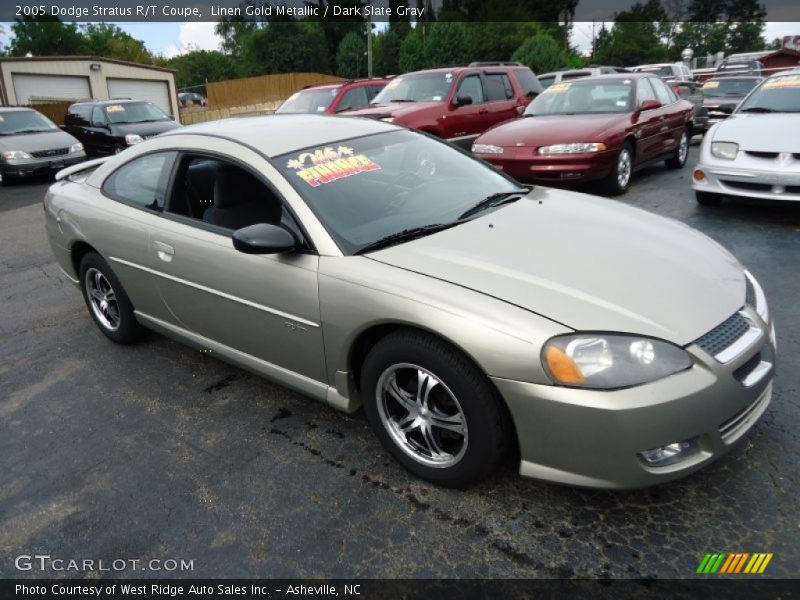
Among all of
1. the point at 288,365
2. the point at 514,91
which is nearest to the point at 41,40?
the point at 514,91

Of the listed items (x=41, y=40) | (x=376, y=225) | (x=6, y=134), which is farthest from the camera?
(x=41, y=40)

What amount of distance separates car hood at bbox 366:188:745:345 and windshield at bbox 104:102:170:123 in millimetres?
13506

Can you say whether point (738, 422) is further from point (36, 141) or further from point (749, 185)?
point (36, 141)

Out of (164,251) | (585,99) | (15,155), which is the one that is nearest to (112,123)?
(15,155)

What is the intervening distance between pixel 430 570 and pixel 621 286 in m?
1.28

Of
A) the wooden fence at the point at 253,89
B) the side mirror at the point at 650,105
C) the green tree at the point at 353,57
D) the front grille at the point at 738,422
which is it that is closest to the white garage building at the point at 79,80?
the wooden fence at the point at 253,89

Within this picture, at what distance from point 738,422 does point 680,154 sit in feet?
26.7

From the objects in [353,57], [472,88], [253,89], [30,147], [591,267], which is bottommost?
[30,147]

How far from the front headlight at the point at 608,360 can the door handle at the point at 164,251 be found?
7.13 ft

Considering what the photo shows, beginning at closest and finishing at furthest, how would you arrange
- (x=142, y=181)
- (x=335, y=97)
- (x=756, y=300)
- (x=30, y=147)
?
(x=756, y=300) < (x=142, y=181) < (x=335, y=97) < (x=30, y=147)

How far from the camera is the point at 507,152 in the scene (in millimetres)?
7203

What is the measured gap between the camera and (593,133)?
700 cm

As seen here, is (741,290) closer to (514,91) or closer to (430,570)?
(430,570)

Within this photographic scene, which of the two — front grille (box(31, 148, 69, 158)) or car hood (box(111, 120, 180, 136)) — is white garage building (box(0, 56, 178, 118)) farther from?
front grille (box(31, 148, 69, 158))
